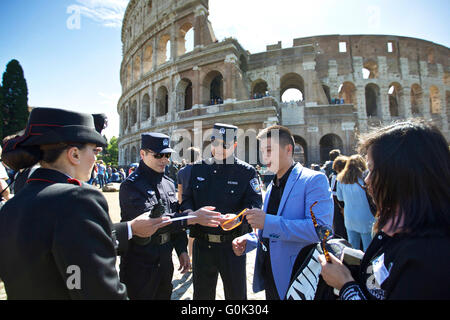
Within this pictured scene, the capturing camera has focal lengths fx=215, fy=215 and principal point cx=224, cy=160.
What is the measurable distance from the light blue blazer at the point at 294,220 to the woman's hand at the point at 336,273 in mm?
698

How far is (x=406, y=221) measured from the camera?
3.64 feet

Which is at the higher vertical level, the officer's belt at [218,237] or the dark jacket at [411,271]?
the dark jacket at [411,271]

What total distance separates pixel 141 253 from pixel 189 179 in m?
1.15

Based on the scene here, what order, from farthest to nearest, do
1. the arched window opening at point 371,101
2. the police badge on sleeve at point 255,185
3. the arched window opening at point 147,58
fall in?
the arched window opening at point 371,101 < the arched window opening at point 147,58 < the police badge on sleeve at point 255,185

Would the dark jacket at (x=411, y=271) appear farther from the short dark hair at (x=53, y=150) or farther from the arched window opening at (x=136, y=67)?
the arched window opening at (x=136, y=67)

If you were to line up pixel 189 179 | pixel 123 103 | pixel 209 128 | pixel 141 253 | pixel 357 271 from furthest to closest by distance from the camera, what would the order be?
1. pixel 123 103
2. pixel 209 128
3. pixel 189 179
4. pixel 141 253
5. pixel 357 271

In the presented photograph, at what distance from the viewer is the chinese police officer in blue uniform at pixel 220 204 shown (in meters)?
2.74

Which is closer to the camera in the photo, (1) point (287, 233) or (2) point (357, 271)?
(2) point (357, 271)

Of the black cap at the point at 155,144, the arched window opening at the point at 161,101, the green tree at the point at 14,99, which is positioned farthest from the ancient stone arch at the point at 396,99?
the green tree at the point at 14,99

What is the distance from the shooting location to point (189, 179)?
10.4 ft

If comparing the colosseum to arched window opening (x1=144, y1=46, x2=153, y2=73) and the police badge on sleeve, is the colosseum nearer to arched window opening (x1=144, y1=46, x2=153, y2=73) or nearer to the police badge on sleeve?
arched window opening (x1=144, y1=46, x2=153, y2=73)

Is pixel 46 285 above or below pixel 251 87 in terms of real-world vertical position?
below
